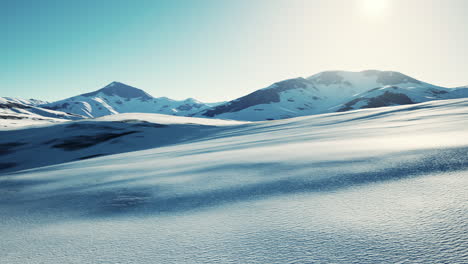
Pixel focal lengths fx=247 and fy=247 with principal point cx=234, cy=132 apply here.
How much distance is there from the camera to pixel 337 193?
3605mm

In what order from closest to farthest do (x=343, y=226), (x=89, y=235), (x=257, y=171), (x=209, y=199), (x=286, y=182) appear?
1. (x=343, y=226)
2. (x=89, y=235)
3. (x=209, y=199)
4. (x=286, y=182)
5. (x=257, y=171)

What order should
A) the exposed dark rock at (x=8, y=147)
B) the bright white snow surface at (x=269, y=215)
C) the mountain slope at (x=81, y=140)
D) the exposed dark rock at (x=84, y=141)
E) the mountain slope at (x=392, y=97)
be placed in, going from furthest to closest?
the mountain slope at (x=392, y=97) → the exposed dark rock at (x=84, y=141) → the exposed dark rock at (x=8, y=147) → the mountain slope at (x=81, y=140) → the bright white snow surface at (x=269, y=215)

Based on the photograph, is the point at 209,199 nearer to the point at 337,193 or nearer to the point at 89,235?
the point at 89,235

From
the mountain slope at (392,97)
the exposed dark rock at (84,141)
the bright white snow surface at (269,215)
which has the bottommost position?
the bright white snow surface at (269,215)

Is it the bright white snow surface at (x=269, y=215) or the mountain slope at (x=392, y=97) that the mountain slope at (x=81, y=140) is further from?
the mountain slope at (x=392, y=97)

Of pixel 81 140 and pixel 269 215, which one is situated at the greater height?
pixel 81 140

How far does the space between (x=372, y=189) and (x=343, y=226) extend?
51.7 inches

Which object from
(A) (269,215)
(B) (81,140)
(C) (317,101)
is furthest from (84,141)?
(C) (317,101)

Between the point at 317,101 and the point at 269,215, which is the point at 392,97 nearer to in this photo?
the point at 317,101

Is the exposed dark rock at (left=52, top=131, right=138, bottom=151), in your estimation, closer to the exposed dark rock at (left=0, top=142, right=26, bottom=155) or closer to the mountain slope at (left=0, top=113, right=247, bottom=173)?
the mountain slope at (left=0, top=113, right=247, bottom=173)

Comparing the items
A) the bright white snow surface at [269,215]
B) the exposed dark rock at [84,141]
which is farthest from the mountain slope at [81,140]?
the bright white snow surface at [269,215]

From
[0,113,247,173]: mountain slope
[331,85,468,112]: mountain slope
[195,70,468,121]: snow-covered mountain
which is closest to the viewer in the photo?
[0,113,247,173]: mountain slope

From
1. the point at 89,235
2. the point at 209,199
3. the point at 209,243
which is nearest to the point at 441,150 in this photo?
the point at 209,199

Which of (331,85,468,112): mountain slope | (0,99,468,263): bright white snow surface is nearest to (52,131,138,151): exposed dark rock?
(0,99,468,263): bright white snow surface
